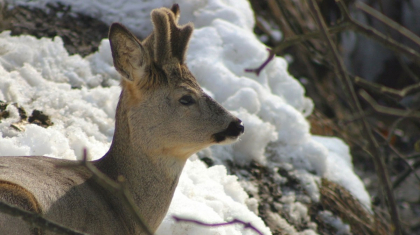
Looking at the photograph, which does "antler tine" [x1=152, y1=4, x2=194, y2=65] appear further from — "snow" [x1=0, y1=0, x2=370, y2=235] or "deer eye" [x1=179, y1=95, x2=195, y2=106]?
"snow" [x1=0, y1=0, x2=370, y2=235]

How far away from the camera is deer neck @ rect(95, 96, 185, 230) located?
3340 millimetres

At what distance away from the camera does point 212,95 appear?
5.33 metres

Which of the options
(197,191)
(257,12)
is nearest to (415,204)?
(257,12)

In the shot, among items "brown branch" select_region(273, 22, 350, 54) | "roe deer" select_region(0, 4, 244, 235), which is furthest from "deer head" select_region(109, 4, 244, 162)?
"brown branch" select_region(273, 22, 350, 54)

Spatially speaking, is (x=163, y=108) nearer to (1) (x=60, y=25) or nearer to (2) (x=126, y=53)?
(2) (x=126, y=53)

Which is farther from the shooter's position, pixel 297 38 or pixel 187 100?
pixel 187 100

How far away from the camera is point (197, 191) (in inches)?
164

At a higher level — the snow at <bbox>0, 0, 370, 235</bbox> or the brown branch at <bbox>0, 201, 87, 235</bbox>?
the brown branch at <bbox>0, 201, 87, 235</bbox>

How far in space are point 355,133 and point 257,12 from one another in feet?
6.96

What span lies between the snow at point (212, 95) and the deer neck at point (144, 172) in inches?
13.7

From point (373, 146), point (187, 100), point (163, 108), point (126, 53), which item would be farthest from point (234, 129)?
point (373, 146)

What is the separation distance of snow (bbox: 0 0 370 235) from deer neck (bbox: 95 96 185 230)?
348mm

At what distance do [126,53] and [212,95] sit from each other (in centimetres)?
209

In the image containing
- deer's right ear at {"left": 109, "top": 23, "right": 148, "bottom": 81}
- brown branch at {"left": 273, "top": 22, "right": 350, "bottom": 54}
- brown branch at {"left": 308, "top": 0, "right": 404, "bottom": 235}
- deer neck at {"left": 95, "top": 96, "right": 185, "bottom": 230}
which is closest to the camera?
brown branch at {"left": 308, "top": 0, "right": 404, "bottom": 235}
